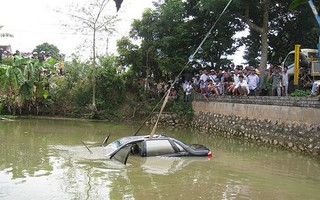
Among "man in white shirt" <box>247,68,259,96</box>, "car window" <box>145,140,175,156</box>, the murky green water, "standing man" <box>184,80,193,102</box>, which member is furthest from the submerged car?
"standing man" <box>184,80,193,102</box>

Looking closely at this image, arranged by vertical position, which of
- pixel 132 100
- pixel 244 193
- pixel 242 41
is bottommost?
pixel 244 193

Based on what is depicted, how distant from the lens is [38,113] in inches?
1112

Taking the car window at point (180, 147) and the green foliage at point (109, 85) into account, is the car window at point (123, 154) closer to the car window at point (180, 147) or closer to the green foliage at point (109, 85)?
the car window at point (180, 147)

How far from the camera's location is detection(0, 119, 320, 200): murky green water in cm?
886

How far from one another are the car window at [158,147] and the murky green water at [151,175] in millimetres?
228

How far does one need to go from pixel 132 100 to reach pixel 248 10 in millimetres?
10760

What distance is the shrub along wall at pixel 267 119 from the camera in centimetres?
1449

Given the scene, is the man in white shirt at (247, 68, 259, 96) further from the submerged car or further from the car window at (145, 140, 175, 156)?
the car window at (145, 140, 175, 156)

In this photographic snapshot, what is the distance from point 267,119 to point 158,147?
26.2ft

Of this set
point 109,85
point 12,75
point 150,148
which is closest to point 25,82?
point 12,75

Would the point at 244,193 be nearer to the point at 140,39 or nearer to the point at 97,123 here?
the point at 97,123

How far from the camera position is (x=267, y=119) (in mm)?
17391

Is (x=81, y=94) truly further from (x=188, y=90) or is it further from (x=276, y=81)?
(x=276, y=81)

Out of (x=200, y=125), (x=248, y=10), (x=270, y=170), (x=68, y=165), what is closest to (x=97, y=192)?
(x=68, y=165)
